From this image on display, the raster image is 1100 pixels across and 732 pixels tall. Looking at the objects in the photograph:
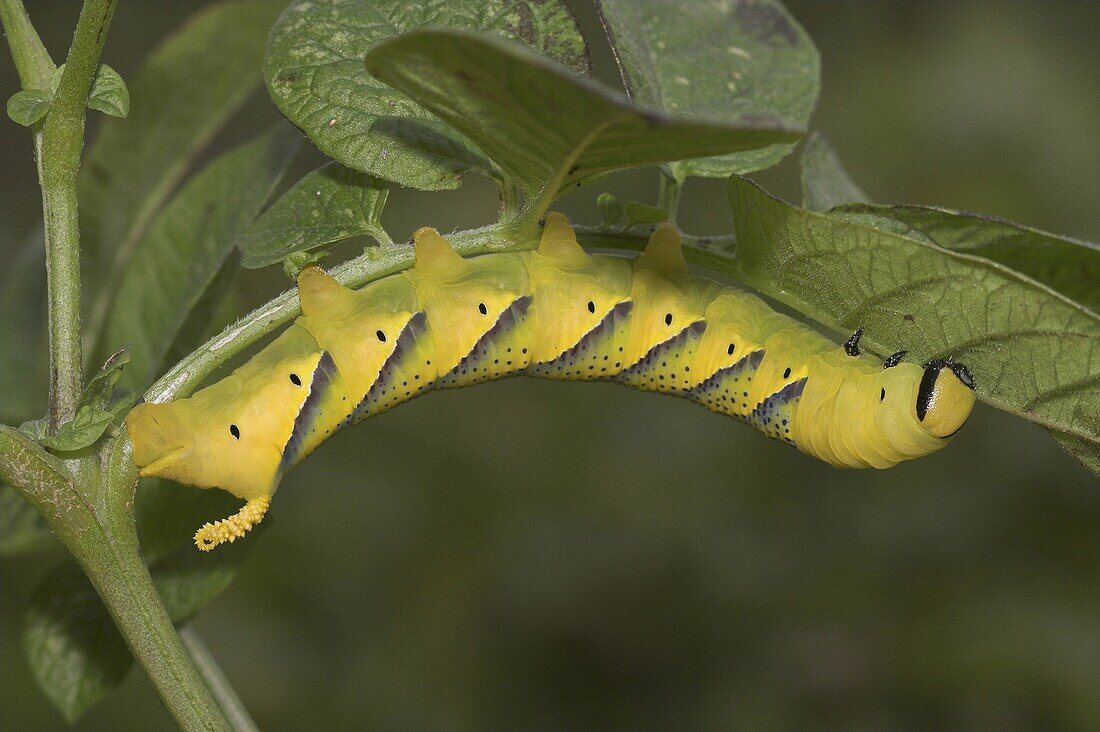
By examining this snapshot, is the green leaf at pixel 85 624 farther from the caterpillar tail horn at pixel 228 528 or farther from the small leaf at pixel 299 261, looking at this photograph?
the small leaf at pixel 299 261

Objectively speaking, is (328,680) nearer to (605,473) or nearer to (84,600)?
(605,473)

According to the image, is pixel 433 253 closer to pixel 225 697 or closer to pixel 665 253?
pixel 665 253

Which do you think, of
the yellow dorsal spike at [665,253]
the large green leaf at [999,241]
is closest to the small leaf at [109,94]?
the yellow dorsal spike at [665,253]

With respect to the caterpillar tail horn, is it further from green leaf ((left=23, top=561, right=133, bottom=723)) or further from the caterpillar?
green leaf ((left=23, top=561, right=133, bottom=723))

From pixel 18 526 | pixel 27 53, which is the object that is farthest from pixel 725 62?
pixel 18 526

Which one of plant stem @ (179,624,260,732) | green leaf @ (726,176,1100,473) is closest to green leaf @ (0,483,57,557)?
plant stem @ (179,624,260,732)

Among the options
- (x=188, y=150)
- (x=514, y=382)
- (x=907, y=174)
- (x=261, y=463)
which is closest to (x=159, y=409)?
(x=261, y=463)

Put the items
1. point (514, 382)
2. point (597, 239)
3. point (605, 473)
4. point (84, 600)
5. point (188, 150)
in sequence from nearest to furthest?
1. point (597, 239)
2. point (84, 600)
3. point (188, 150)
4. point (605, 473)
5. point (514, 382)
